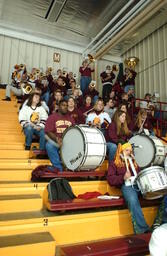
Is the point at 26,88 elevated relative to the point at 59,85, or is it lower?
lower

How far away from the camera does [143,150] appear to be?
138 inches

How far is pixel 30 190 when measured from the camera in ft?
8.40

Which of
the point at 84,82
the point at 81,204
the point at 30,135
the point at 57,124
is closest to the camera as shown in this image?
the point at 81,204

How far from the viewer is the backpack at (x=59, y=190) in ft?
7.70

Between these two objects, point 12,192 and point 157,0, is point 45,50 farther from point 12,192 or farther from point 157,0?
point 12,192

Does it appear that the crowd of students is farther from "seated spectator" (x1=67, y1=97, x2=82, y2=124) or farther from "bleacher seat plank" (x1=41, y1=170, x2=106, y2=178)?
"bleacher seat plank" (x1=41, y1=170, x2=106, y2=178)

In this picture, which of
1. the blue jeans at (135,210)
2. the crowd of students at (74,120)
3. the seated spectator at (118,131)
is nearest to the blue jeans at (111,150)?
the crowd of students at (74,120)

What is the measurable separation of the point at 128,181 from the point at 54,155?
1055mm

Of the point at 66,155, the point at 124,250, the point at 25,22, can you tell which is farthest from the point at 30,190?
the point at 25,22

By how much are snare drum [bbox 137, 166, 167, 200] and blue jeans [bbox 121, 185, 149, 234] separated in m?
0.14

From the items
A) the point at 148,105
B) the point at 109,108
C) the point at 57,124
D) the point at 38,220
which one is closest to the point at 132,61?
the point at 148,105

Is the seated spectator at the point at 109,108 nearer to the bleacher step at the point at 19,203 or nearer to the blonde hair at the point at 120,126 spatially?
the blonde hair at the point at 120,126

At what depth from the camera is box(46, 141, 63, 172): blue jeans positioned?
306 centimetres

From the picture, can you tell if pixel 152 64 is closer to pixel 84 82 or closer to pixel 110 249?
pixel 84 82
